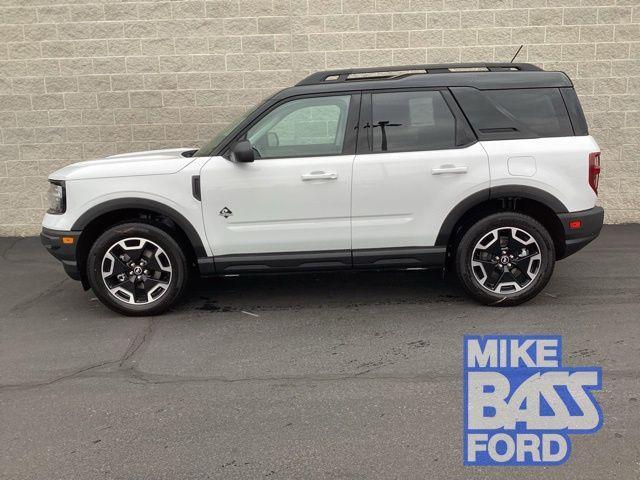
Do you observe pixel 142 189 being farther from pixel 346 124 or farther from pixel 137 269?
pixel 346 124

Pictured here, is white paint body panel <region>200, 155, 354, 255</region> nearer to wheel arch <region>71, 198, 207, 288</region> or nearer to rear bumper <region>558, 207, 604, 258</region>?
wheel arch <region>71, 198, 207, 288</region>

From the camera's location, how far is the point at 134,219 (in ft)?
17.7

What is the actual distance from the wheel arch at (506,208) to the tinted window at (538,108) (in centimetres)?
52

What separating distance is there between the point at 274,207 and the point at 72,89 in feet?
15.5

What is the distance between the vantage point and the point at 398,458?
3203 mm

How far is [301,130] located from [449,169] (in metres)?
1.24

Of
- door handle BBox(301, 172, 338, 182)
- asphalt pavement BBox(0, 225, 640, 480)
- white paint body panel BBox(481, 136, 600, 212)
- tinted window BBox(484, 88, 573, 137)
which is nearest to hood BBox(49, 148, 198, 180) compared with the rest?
door handle BBox(301, 172, 338, 182)

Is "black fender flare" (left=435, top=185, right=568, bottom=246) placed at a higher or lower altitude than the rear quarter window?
lower

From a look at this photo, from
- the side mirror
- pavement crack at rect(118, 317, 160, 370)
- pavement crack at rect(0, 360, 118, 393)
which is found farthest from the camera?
the side mirror

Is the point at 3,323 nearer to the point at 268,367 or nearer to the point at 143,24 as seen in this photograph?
the point at 268,367

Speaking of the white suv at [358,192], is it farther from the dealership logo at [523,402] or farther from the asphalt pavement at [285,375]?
the dealership logo at [523,402]

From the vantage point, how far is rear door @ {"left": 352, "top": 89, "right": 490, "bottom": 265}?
17.1ft

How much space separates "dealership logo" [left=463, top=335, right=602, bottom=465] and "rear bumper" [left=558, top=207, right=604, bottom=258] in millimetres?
988

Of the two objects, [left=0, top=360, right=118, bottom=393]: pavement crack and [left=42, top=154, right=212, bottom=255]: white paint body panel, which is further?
[left=42, top=154, right=212, bottom=255]: white paint body panel
